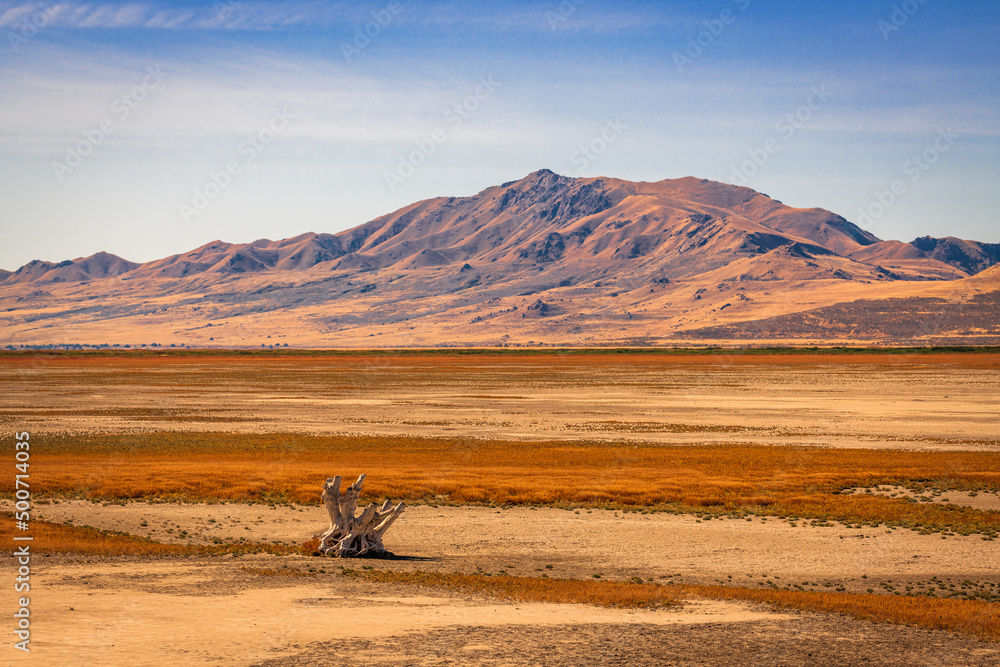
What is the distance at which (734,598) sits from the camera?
17.7m

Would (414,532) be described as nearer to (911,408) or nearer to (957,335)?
(911,408)

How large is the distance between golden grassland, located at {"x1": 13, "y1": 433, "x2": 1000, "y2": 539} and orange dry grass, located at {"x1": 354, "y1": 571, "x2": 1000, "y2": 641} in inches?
334

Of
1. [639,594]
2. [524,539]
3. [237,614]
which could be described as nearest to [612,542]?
[524,539]

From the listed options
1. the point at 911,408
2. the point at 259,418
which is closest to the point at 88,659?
the point at 259,418

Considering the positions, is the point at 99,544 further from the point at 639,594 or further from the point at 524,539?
the point at 639,594

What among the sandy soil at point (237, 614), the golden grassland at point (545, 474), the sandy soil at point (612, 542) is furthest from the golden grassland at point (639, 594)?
the golden grassland at point (545, 474)

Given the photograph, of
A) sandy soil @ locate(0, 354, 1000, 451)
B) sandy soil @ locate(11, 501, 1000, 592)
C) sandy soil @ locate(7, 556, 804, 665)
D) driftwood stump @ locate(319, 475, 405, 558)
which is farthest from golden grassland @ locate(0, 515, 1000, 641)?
sandy soil @ locate(0, 354, 1000, 451)

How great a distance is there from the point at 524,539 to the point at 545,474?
9.88 m

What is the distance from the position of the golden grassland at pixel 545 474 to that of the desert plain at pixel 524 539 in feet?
0.52

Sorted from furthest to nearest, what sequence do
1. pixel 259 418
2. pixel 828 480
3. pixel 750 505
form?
pixel 259 418 → pixel 828 480 → pixel 750 505

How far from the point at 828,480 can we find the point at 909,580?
12.7m

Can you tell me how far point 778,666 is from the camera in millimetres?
13719

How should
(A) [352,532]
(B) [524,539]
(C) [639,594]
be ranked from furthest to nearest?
1. (B) [524,539]
2. (A) [352,532]
3. (C) [639,594]

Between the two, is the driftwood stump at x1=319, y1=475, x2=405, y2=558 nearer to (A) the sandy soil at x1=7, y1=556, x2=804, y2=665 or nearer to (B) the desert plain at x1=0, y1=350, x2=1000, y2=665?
(B) the desert plain at x1=0, y1=350, x2=1000, y2=665
